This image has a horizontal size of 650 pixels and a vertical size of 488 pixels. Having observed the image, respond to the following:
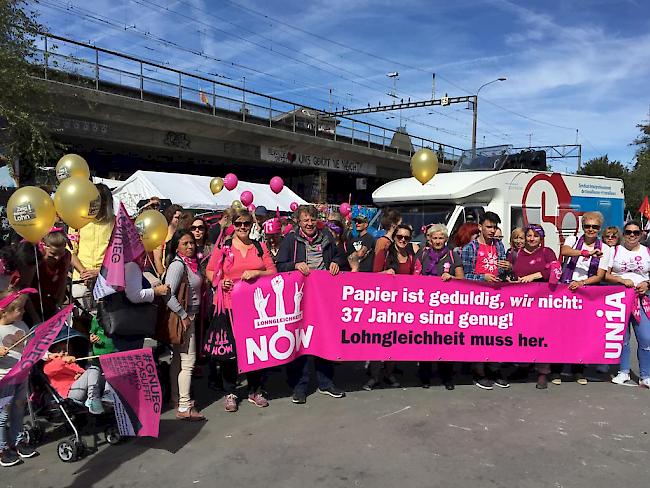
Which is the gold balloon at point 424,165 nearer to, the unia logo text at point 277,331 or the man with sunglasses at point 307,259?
the man with sunglasses at point 307,259

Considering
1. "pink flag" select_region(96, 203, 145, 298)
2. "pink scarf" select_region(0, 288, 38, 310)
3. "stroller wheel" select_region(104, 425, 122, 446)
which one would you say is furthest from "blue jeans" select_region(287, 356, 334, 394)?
"pink scarf" select_region(0, 288, 38, 310)

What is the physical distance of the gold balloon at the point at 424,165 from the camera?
9.75m

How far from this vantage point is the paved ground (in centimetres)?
354

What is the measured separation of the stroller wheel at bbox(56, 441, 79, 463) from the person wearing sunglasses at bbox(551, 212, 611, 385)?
479cm

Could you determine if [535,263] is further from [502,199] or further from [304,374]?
[502,199]

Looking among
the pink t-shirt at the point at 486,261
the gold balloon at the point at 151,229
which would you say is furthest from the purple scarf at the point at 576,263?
the gold balloon at the point at 151,229

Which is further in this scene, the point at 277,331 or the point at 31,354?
the point at 277,331

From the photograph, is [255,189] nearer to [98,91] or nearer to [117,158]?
[98,91]

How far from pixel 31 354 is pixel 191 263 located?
1592 mm

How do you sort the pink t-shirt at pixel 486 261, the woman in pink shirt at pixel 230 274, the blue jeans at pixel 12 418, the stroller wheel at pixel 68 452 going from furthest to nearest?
1. the pink t-shirt at pixel 486 261
2. the woman in pink shirt at pixel 230 274
3. the stroller wheel at pixel 68 452
4. the blue jeans at pixel 12 418

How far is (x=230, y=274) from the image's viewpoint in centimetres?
488

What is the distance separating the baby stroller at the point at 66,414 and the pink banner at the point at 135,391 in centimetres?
20

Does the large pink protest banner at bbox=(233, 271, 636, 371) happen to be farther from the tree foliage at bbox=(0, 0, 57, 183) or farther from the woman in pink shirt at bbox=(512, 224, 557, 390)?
the tree foliage at bbox=(0, 0, 57, 183)

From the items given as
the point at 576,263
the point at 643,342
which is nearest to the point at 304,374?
the point at 576,263
